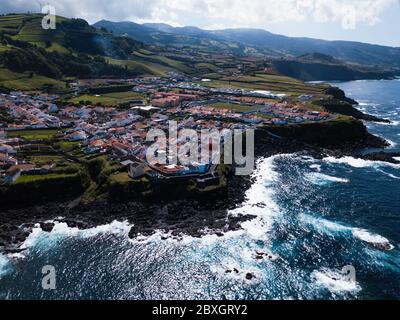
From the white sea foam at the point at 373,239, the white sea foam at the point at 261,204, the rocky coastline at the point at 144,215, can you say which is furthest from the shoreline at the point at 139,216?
the white sea foam at the point at 373,239

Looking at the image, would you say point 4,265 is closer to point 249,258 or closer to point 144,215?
point 144,215

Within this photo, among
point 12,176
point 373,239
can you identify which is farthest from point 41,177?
point 373,239

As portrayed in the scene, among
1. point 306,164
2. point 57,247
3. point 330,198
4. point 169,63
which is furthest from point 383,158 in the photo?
point 169,63

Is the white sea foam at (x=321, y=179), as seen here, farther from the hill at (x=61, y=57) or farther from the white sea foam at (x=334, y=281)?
the hill at (x=61, y=57)

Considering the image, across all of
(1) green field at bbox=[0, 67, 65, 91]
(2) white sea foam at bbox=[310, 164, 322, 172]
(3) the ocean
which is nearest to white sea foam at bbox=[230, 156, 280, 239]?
(3) the ocean

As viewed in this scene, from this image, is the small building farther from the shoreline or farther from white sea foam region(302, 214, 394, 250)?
white sea foam region(302, 214, 394, 250)

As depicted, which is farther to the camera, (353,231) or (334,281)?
(353,231)
